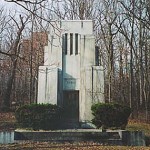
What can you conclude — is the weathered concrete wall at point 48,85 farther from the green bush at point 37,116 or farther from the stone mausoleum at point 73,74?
the green bush at point 37,116

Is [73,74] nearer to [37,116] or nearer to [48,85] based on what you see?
[48,85]

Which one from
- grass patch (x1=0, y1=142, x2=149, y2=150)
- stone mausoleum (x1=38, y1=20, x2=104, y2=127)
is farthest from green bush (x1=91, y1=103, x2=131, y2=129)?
grass patch (x1=0, y1=142, x2=149, y2=150)

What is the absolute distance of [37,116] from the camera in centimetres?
1725

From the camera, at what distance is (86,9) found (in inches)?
1399

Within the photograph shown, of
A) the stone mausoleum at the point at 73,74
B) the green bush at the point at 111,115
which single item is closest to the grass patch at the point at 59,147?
the green bush at the point at 111,115

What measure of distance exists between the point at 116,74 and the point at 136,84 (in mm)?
4134

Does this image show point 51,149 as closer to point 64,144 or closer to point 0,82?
point 64,144

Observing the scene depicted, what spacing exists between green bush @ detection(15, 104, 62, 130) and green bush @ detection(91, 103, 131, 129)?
7.70 feet

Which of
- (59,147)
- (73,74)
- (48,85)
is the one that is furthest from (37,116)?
(73,74)

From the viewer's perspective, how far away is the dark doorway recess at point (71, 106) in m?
19.9

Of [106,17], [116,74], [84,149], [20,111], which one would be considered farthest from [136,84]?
[84,149]

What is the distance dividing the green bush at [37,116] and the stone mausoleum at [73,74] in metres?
2.03

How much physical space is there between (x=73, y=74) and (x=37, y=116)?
4053 millimetres

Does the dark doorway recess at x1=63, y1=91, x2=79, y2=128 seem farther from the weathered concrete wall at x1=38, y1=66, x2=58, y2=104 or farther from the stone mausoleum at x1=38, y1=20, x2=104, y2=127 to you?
the weathered concrete wall at x1=38, y1=66, x2=58, y2=104
